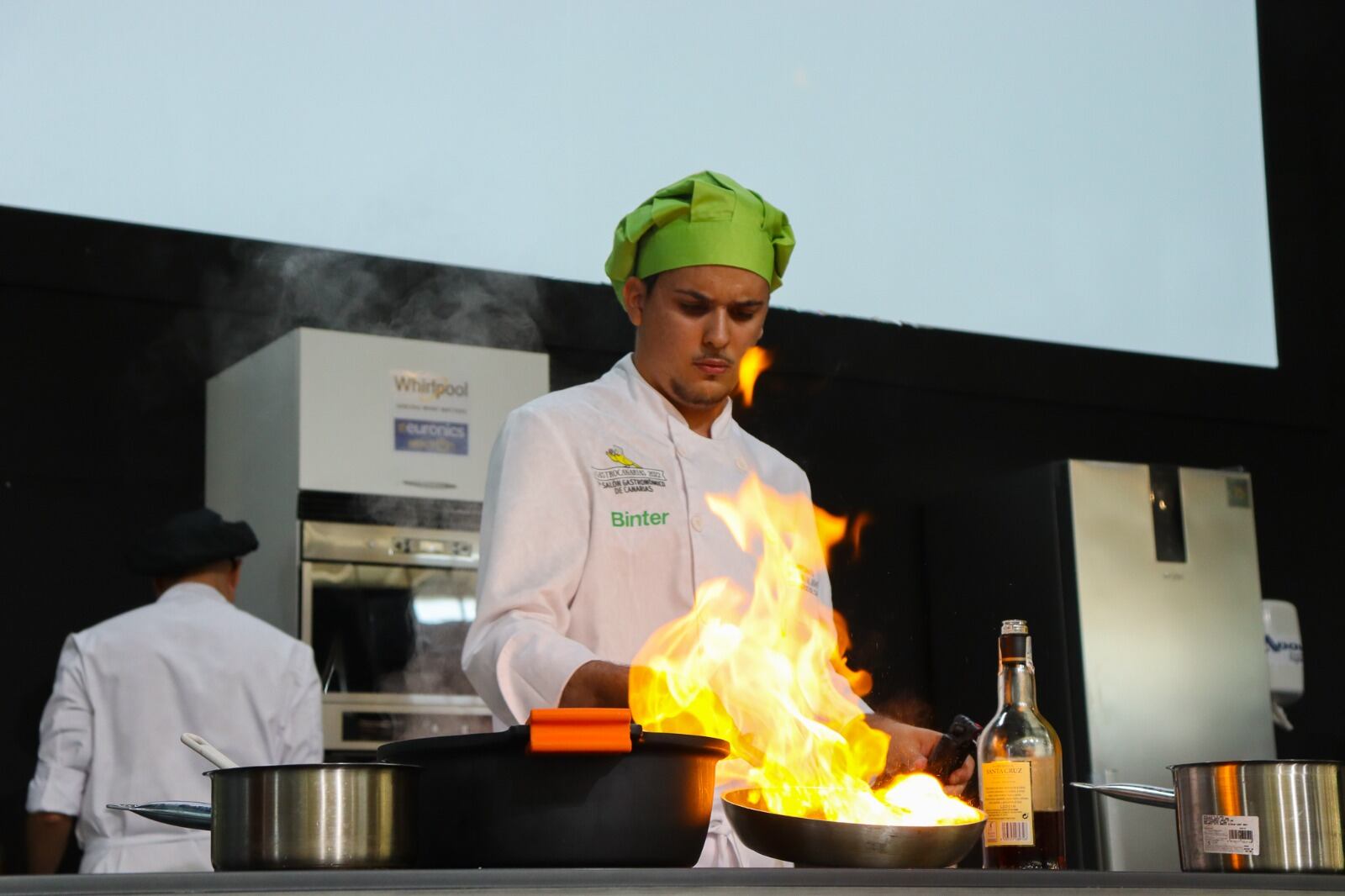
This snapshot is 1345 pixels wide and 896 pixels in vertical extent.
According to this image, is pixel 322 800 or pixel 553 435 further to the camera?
pixel 553 435

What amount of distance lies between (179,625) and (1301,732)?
335 centimetres

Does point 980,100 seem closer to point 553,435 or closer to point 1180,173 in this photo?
point 1180,173

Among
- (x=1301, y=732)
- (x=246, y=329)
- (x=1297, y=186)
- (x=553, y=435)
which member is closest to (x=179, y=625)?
(x=246, y=329)

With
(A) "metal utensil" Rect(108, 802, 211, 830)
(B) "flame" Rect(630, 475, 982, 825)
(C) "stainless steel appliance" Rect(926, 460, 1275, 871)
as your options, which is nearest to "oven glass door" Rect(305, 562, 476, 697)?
(C) "stainless steel appliance" Rect(926, 460, 1275, 871)

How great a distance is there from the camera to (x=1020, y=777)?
1592 millimetres

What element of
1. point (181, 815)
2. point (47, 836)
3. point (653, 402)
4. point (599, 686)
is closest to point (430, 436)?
point (47, 836)

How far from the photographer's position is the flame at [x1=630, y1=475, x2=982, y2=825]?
147 centimetres

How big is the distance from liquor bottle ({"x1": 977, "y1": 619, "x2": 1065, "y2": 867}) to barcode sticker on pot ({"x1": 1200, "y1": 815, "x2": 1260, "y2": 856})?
0.14 metres

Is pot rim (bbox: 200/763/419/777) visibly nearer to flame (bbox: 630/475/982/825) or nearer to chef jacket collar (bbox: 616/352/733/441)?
flame (bbox: 630/475/982/825)

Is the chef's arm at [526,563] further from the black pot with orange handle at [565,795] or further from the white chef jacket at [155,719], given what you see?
the white chef jacket at [155,719]

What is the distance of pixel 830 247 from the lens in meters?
4.19

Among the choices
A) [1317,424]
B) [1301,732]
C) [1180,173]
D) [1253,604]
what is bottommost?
[1301,732]

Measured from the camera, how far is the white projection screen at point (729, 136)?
Result: 3.65 meters

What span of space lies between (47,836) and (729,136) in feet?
6.88
